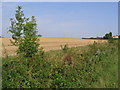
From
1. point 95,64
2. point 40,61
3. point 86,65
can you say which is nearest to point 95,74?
point 86,65

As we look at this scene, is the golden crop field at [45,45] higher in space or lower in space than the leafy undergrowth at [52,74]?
higher

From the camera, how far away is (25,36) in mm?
5945

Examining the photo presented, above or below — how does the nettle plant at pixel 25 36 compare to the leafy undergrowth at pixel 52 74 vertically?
above

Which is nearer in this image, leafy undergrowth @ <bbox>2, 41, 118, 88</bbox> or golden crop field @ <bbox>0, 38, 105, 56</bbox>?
leafy undergrowth @ <bbox>2, 41, 118, 88</bbox>

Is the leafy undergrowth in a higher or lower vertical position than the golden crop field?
lower

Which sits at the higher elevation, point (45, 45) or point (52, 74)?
point (45, 45)

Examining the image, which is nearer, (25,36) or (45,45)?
(25,36)

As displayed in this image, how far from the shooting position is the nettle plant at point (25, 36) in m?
5.82

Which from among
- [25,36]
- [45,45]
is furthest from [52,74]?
[45,45]

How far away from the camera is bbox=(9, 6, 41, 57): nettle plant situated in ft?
19.1

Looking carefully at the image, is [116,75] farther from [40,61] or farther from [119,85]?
[40,61]

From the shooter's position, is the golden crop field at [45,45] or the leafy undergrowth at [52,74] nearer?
the leafy undergrowth at [52,74]

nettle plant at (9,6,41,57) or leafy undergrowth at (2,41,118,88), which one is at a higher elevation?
nettle plant at (9,6,41,57)

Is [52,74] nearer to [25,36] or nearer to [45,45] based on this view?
[25,36]
